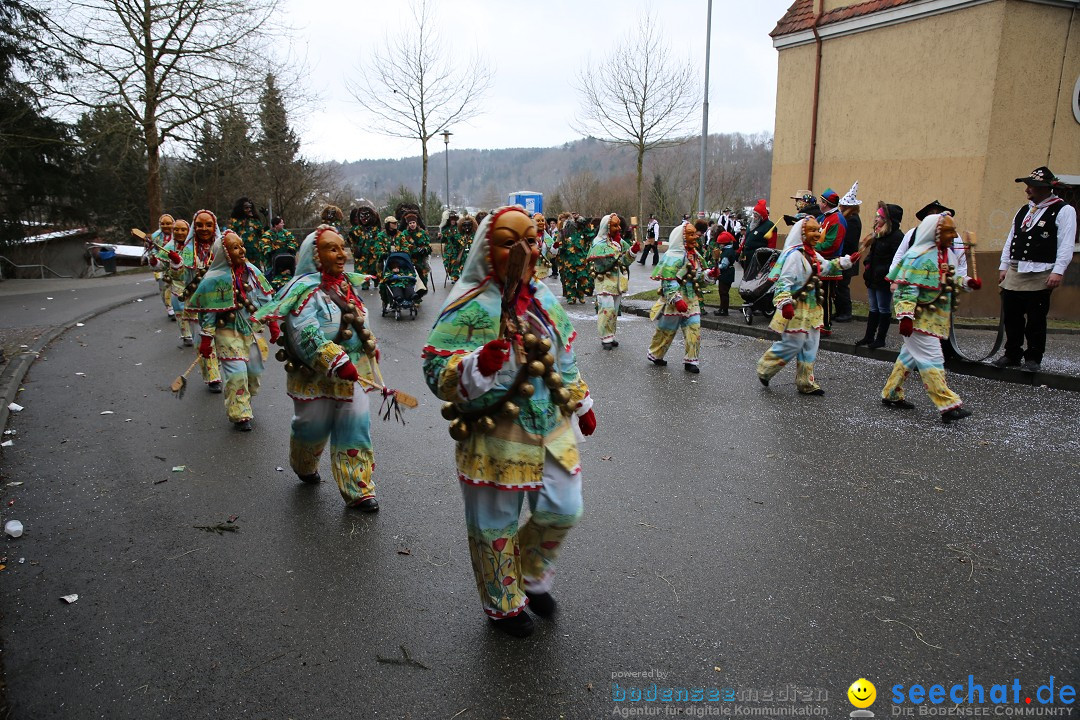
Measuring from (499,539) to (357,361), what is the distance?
220cm

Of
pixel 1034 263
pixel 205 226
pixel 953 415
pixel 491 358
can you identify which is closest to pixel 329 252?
pixel 491 358

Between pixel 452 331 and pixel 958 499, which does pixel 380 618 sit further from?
pixel 958 499

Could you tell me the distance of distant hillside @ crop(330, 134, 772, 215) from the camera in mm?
50594

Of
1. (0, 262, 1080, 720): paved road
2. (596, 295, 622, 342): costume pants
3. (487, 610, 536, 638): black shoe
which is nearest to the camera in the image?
(0, 262, 1080, 720): paved road

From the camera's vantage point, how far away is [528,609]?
3.53 metres

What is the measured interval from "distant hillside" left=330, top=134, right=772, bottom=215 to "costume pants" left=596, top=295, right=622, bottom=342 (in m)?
31.2

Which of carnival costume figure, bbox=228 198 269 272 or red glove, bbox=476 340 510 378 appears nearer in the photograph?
red glove, bbox=476 340 510 378

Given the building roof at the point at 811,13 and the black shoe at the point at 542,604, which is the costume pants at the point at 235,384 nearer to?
the black shoe at the point at 542,604

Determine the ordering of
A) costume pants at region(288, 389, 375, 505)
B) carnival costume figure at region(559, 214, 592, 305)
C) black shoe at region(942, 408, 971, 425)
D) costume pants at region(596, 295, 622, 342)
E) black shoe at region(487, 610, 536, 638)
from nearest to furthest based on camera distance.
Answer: black shoe at region(487, 610, 536, 638) → costume pants at region(288, 389, 375, 505) → black shoe at region(942, 408, 971, 425) → costume pants at region(596, 295, 622, 342) → carnival costume figure at region(559, 214, 592, 305)

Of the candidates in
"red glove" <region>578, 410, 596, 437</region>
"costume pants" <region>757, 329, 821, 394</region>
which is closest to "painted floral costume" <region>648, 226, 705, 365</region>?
"costume pants" <region>757, 329, 821, 394</region>

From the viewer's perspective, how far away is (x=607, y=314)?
425 inches

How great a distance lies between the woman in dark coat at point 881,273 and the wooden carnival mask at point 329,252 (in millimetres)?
7656

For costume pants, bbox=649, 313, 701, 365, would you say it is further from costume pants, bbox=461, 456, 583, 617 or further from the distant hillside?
the distant hillside

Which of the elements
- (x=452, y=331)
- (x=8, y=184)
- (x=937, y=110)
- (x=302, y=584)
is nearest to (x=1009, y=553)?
(x=452, y=331)
